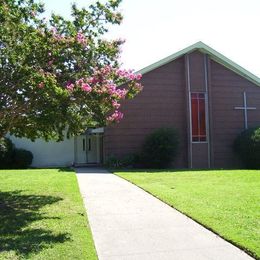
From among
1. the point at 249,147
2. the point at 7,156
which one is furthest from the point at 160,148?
the point at 7,156

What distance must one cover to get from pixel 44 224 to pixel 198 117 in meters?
20.2

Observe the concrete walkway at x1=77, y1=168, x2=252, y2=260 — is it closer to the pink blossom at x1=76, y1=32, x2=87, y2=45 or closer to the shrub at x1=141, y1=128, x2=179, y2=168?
the pink blossom at x1=76, y1=32, x2=87, y2=45

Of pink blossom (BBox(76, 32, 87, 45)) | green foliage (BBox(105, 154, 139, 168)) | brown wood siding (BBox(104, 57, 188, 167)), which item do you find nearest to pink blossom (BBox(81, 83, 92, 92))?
pink blossom (BBox(76, 32, 87, 45))

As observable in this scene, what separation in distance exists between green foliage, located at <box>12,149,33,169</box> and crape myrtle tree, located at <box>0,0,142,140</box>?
54.7ft

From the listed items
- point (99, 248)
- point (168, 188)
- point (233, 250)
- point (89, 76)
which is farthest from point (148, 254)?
point (168, 188)

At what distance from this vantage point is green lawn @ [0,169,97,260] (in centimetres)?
715

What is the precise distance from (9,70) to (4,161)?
18.4 metres

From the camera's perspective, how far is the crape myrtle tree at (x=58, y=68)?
994cm

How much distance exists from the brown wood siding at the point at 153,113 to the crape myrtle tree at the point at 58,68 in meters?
14.9

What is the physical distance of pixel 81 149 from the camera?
1219 inches

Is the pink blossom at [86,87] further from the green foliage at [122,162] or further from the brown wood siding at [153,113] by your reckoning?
the brown wood siding at [153,113]

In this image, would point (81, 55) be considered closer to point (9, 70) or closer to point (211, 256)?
point (9, 70)

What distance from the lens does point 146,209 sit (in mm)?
10859

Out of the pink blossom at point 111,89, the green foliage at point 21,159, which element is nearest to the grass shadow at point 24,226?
the pink blossom at point 111,89
